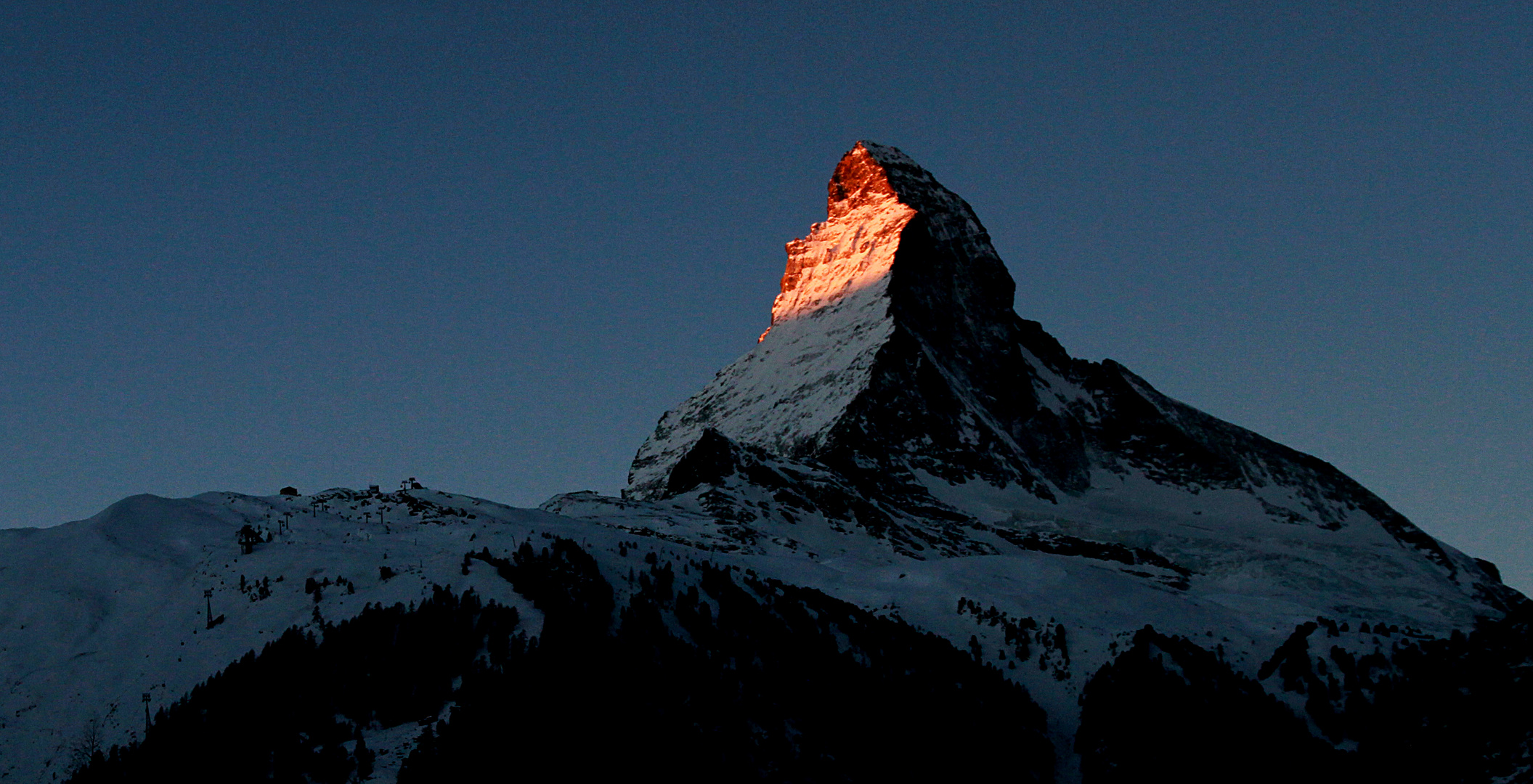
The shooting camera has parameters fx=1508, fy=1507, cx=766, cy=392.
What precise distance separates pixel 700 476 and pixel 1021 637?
9277cm

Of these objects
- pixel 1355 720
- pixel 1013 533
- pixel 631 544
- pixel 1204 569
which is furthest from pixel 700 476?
pixel 1355 720

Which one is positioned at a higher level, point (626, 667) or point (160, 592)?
point (160, 592)

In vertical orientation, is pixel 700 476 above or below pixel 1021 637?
above

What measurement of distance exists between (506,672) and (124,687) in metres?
16.5

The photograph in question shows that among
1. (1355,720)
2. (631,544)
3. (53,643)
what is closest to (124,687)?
(53,643)

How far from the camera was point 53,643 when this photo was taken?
63562 millimetres

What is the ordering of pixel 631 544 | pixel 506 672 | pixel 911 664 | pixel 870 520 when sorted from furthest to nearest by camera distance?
1. pixel 870 520
2. pixel 631 544
3. pixel 911 664
4. pixel 506 672

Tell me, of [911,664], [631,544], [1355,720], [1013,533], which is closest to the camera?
[1355,720]

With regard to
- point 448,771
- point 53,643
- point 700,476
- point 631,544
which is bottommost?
point 448,771

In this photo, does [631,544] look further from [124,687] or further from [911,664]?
[124,687]

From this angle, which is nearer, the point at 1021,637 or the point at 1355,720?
the point at 1355,720

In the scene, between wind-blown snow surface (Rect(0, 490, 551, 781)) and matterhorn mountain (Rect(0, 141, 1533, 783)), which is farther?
wind-blown snow surface (Rect(0, 490, 551, 781))

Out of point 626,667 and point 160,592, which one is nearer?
point 626,667

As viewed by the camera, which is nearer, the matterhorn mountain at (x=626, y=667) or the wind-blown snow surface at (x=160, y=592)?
the matterhorn mountain at (x=626, y=667)
